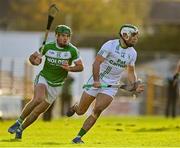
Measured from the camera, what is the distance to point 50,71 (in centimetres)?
1867

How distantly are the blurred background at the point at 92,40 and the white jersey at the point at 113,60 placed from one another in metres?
15.8

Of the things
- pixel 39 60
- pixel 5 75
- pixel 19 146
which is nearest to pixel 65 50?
pixel 39 60

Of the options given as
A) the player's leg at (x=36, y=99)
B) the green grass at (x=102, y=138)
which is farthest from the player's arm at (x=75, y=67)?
the green grass at (x=102, y=138)

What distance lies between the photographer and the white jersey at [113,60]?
59.1 ft

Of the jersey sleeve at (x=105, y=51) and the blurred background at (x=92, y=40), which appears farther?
the blurred background at (x=92, y=40)

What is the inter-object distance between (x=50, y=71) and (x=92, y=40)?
175 feet

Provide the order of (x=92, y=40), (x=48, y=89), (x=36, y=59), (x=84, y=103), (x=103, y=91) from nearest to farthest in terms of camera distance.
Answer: (x=103, y=91) < (x=36, y=59) < (x=48, y=89) < (x=84, y=103) < (x=92, y=40)

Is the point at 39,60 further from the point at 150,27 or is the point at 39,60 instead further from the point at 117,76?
the point at 150,27

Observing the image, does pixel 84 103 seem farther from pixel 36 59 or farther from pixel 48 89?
pixel 36 59

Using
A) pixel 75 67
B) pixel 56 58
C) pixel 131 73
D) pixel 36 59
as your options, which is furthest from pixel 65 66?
pixel 131 73

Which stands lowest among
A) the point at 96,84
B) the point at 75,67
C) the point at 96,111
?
the point at 96,111

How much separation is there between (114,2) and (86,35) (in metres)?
13.9

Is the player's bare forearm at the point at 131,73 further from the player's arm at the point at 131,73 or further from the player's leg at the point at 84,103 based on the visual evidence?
the player's leg at the point at 84,103

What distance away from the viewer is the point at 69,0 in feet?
278
